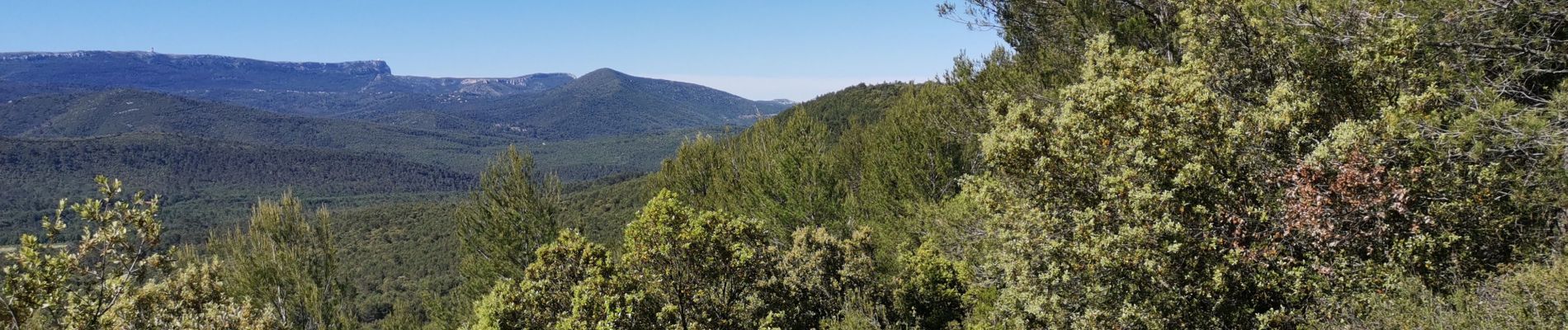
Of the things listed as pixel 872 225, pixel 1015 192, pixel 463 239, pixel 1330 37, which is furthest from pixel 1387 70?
pixel 463 239

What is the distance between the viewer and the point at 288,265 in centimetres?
2534

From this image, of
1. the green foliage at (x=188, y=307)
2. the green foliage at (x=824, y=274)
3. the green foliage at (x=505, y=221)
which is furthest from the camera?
the green foliage at (x=505, y=221)

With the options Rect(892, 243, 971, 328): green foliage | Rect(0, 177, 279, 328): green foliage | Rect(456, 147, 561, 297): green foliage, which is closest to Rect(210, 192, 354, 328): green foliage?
Rect(456, 147, 561, 297): green foliage

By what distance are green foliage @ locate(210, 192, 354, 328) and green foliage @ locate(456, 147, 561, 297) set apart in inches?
179

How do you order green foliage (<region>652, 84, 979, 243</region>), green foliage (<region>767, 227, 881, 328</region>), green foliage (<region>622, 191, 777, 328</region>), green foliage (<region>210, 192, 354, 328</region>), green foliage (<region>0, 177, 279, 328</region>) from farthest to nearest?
green foliage (<region>652, 84, 979, 243</region>), green foliage (<region>210, 192, 354, 328</region>), green foliage (<region>767, 227, 881, 328</region>), green foliage (<region>622, 191, 777, 328</region>), green foliage (<region>0, 177, 279, 328</region>)

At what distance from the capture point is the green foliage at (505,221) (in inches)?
1071

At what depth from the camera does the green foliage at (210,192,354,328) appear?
24.7m

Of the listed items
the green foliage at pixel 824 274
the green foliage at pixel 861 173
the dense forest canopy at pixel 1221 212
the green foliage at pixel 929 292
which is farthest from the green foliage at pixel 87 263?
the green foliage at pixel 861 173

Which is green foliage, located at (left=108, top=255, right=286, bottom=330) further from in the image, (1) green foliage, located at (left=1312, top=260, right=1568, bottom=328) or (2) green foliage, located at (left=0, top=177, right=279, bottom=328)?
(1) green foliage, located at (left=1312, top=260, right=1568, bottom=328)

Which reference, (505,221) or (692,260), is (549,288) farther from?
(505,221)

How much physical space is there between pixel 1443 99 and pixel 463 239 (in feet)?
91.6

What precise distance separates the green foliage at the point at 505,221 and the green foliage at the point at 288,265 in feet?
14.9

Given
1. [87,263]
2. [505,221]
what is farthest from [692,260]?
[505,221]

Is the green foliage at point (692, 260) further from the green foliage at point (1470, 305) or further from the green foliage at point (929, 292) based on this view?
the green foliage at point (1470, 305)
